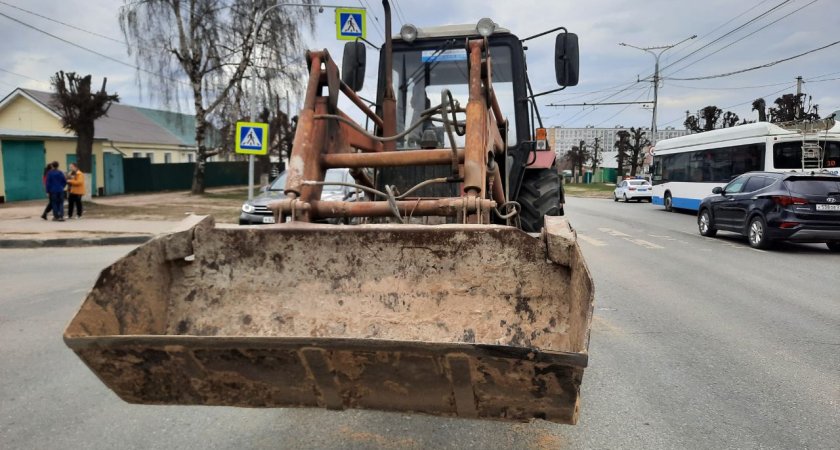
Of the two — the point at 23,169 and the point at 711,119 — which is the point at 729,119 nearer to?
the point at 711,119

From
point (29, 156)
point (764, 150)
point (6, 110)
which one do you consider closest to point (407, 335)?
point (764, 150)

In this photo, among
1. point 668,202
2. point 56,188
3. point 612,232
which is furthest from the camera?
point 668,202

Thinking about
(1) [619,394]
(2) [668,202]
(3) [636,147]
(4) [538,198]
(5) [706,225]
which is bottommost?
(1) [619,394]

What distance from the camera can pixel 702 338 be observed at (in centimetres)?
568

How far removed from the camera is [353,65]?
5.79 meters

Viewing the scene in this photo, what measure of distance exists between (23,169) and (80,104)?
4.97m

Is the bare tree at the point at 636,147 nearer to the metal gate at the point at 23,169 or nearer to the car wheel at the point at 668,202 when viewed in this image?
the car wheel at the point at 668,202

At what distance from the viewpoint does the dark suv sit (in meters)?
11.6

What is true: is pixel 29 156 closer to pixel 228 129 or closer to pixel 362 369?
pixel 228 129

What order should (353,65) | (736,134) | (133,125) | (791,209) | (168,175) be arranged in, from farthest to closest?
(133,125) < (168,175) < (736,134) < (791,209) < (353,65)

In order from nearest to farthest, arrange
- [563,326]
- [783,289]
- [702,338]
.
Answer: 1. [563,326]
2. [702,338]
3. [783,289]

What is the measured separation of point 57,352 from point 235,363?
11.4 ft

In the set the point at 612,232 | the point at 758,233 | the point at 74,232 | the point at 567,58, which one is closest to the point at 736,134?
the point at 612,232

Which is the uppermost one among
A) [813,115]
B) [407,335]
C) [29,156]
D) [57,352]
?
[813,115]
